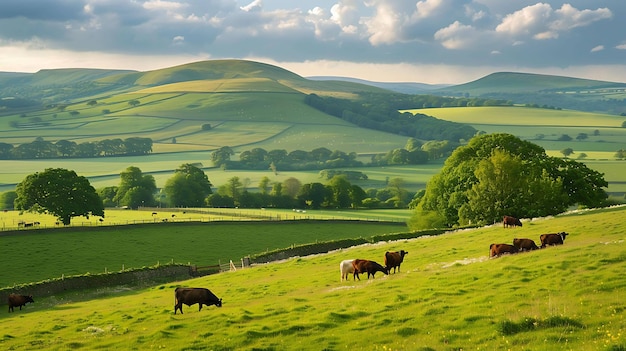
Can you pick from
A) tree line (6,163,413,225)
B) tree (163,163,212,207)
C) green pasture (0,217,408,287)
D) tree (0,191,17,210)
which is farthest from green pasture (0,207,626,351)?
tree (0,191,17,210)

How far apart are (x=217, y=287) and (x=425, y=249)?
14208mm

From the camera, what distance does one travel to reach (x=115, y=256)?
6253 centimetres

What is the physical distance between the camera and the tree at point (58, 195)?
84.8 m

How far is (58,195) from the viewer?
8494 cm

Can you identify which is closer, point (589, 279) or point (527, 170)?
point (589, 279)

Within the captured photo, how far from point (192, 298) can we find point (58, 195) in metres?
62.7

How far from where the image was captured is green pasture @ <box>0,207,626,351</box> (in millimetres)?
19734

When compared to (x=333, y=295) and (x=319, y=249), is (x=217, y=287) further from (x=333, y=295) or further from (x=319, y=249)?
(x=319, y=249)

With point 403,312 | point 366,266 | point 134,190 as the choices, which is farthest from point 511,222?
point 134,190

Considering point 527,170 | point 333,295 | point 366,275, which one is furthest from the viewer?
point 527,170

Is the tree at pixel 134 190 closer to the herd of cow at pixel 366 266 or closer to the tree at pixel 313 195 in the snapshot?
the tree at pixel 313 195

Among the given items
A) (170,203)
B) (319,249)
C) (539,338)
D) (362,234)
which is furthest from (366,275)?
(170,203)

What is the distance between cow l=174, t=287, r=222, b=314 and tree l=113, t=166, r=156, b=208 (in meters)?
99.0

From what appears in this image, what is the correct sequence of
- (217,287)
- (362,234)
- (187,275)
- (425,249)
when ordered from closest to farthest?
(217,287) < (425,249) < (187,275) < (362,234)
